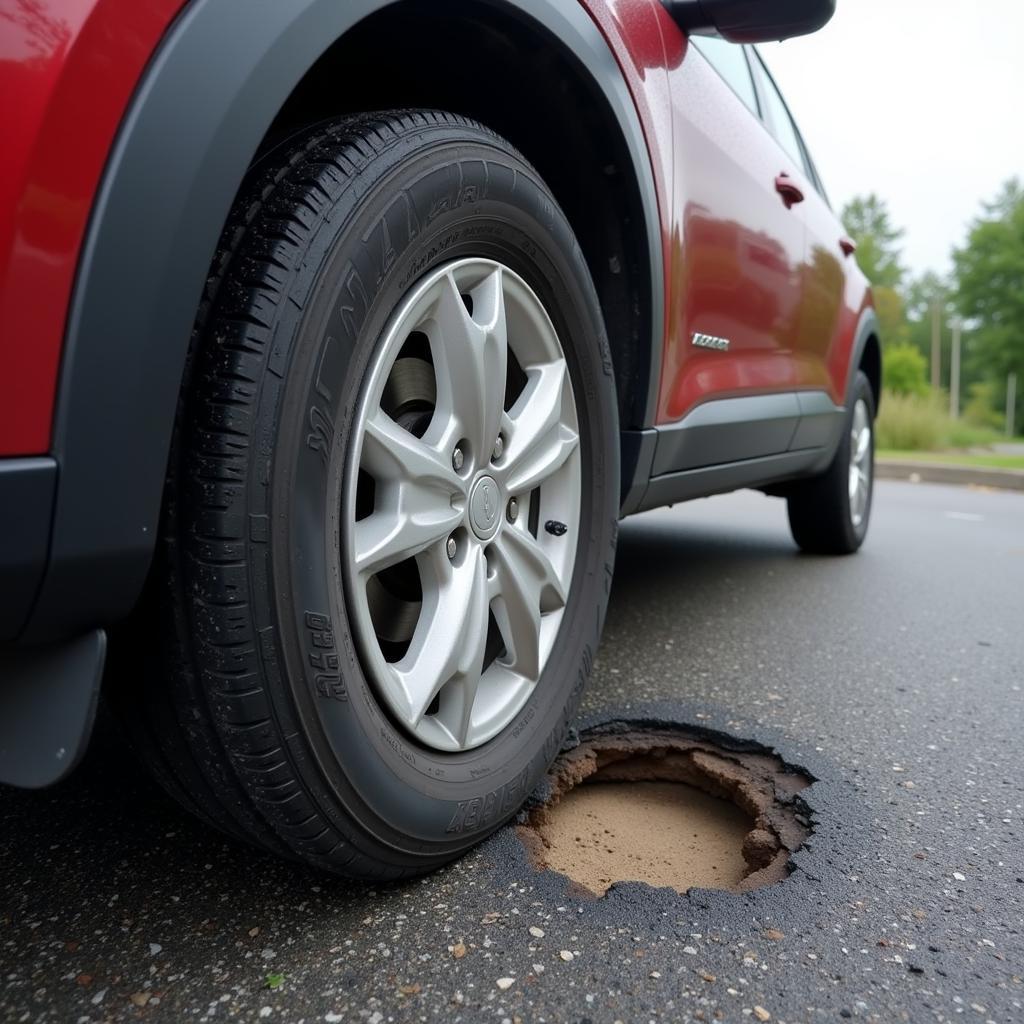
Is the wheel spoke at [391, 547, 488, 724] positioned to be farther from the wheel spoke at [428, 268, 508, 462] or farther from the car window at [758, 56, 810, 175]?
the car window at [758, 56, 810, 175]

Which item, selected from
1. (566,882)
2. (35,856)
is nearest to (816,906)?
(566,882)

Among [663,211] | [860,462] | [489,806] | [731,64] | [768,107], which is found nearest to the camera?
[489,806]

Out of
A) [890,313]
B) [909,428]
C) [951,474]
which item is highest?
[890,313]

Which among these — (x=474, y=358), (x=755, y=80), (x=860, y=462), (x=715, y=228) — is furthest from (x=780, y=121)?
(x=474, y=358)

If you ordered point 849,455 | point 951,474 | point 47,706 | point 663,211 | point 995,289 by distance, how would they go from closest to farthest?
point 47,706 → point 663,211 → point 849,455 → point 951,474 → point 995,289

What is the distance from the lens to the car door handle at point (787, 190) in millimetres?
2539

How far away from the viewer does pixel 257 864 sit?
4.30ft

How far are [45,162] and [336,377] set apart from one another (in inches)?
14.8

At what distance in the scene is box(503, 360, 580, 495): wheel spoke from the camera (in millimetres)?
1464

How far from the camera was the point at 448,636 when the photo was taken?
1.31 m

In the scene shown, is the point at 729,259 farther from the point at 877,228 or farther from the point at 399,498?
the point at 877,228

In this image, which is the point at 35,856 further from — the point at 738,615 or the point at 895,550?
the point at 895,550

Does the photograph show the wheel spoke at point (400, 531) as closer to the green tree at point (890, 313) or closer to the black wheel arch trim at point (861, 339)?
the black wheel arch trim at point (861, 339)

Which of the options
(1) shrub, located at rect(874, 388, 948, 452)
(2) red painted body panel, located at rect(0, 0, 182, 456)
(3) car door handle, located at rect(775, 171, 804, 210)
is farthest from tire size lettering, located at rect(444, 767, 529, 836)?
(1) shrub, located at rect(874, 388, 948, 452)
